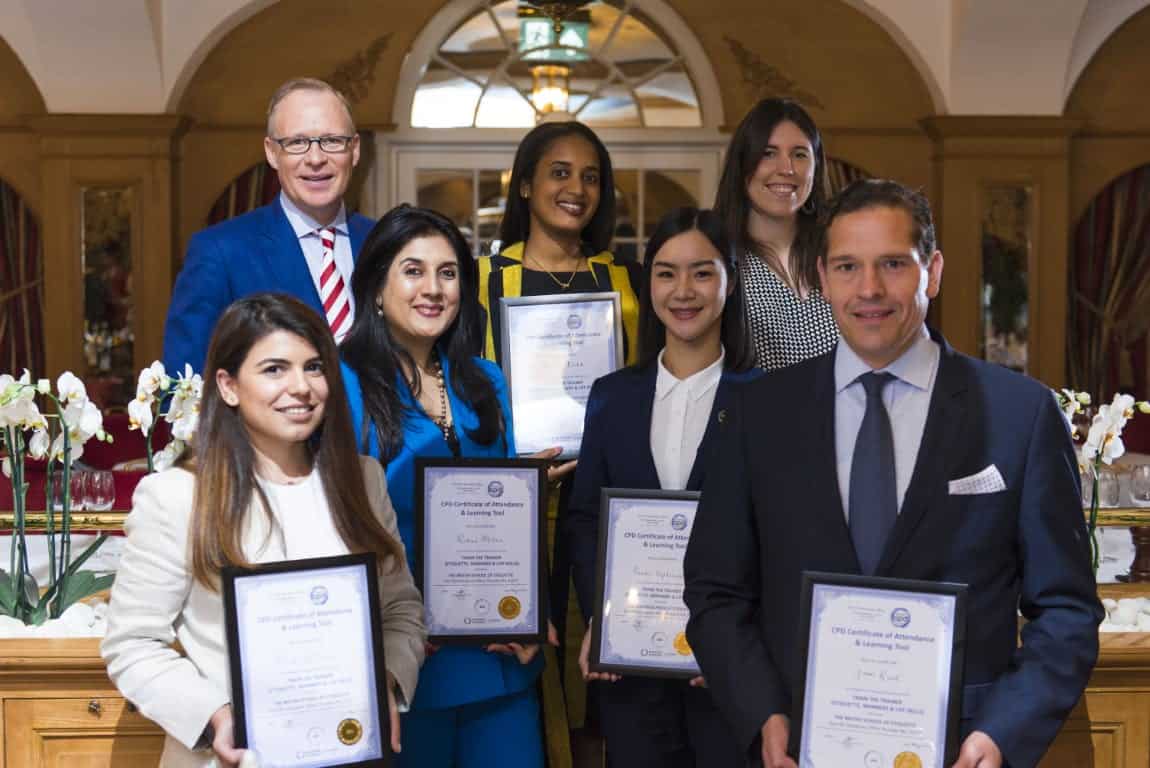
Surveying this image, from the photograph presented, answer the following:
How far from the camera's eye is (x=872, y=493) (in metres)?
2.15

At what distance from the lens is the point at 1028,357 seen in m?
8.89

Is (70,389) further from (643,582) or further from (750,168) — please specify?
(750,168)

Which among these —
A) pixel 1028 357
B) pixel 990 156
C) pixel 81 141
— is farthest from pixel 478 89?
pixel 1028 357

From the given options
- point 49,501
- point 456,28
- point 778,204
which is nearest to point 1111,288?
point 456,28

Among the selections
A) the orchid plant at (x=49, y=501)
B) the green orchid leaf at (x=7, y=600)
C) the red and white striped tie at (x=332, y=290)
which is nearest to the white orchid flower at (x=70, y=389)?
the orchid plant at (x=49, y=501)

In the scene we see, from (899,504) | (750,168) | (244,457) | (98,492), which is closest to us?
(899,504)

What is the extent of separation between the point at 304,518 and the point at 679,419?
0.91 meters

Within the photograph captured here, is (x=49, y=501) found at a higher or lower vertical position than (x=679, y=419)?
lower

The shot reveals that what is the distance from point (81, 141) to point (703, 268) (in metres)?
6.34

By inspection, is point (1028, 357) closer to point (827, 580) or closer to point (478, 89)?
point (478, 89)

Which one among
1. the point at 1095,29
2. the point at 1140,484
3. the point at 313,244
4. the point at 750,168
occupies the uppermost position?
the point at 1095,29

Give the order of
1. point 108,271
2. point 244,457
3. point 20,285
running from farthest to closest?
1. point 20,285
2. point 108,271
3. point 244,457

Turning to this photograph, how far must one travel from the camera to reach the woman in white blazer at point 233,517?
2.32 metres

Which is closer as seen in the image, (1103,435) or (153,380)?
(153,380)
